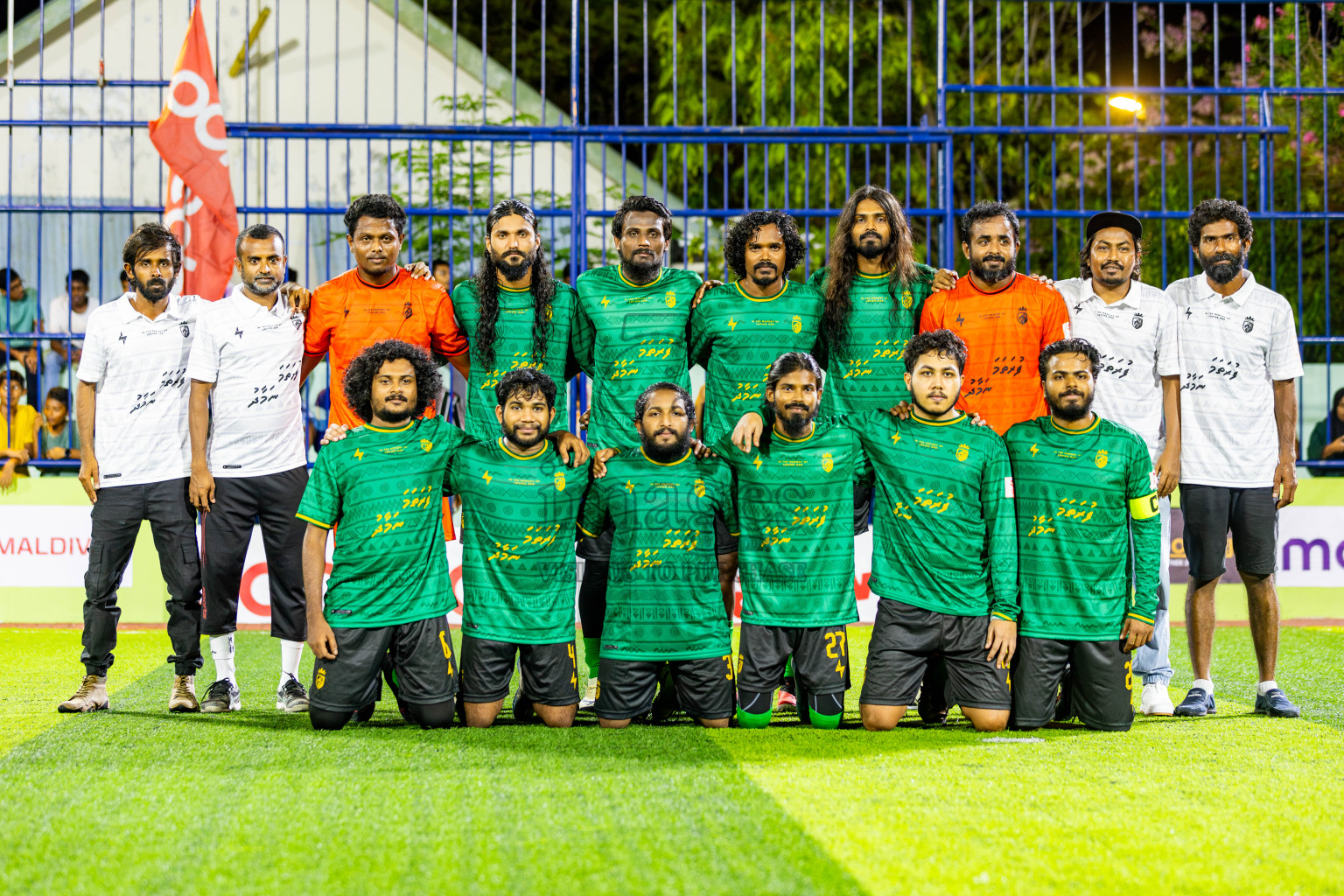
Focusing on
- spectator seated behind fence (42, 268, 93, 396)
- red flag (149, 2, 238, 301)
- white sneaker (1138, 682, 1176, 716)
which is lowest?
white sneaker (1138, 682, 1176, 716)

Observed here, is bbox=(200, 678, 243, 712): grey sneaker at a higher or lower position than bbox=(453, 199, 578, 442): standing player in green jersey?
lower

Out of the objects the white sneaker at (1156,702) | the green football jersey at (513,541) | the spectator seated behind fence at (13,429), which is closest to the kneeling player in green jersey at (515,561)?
the green football jersey at (513,541)

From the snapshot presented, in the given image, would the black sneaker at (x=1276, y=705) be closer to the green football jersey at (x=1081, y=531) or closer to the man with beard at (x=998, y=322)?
the green football jersey at (x=1081, y=531)

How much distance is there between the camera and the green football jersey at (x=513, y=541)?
5262 millimetres

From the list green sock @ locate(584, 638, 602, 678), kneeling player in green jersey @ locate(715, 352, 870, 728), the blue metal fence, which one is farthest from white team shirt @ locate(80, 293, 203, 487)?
the blue metal fence

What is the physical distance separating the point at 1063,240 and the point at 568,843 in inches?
607

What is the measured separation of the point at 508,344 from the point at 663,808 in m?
2.39

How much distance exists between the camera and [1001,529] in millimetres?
5320

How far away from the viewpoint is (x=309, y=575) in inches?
209

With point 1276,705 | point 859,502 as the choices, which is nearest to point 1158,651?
point 1276,705

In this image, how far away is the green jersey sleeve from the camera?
5305mm

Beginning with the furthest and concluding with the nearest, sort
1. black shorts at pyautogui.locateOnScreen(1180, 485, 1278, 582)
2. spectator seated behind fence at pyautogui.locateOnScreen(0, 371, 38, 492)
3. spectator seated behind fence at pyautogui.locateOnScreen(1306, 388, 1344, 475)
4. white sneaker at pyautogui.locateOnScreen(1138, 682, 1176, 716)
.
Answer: spectator seated behind fence at pyautogui.locateOnScreen(1306, 388, 1344, 475) → spectator seated behind fence at pyautogui.locateOnScreen(0, 371, 38, 492) → black shorts at pyautogui.locateOnScreen(1180, 485, 1278, 582) → white sneaker at pyautogui.locateOnScreen(1138, 682, 1176, 716)

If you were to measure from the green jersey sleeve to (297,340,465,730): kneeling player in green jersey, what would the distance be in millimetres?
2065

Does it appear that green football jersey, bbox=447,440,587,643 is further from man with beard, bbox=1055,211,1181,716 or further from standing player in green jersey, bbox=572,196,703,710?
man with beard, bbox=1055,211,1181,716
